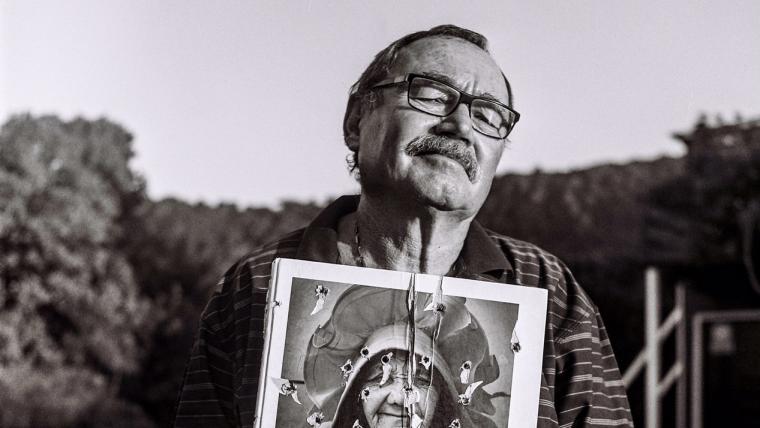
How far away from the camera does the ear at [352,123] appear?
1189 millimetres

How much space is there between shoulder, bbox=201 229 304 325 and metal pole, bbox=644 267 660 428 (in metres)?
3.56

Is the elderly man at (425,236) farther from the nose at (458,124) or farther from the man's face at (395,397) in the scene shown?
the man's face at (395,397)

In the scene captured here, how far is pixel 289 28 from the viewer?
164 centimetres

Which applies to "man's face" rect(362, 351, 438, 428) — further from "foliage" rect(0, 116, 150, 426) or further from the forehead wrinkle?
"foliage" rect(0, 116, 150, 426)

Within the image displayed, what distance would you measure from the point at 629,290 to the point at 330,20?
3.23 meters

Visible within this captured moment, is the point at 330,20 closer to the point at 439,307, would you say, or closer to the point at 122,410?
the point at 439,307

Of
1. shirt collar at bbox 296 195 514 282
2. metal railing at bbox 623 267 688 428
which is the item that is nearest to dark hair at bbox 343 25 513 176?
shirt collar at bbox 296 195 514 282

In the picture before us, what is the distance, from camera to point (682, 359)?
4535 mm

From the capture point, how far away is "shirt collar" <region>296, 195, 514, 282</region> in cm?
111

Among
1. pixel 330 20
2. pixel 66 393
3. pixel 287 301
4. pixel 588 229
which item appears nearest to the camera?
pixel 287 301

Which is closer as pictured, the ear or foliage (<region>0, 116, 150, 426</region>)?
the ear

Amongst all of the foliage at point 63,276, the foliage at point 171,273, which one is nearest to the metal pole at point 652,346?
the foliage at point 171,273

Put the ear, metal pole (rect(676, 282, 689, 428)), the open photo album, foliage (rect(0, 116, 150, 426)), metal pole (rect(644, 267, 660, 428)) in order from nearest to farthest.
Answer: the open photo album < the ear < metal pole (rect(644, 267, 660, 428)) < metal pole (rect(676, 282, 689, 428)) < foliage (rect(0, 116, 150, 426))

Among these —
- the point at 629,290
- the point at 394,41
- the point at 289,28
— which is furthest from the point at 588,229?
the point at 394,41
